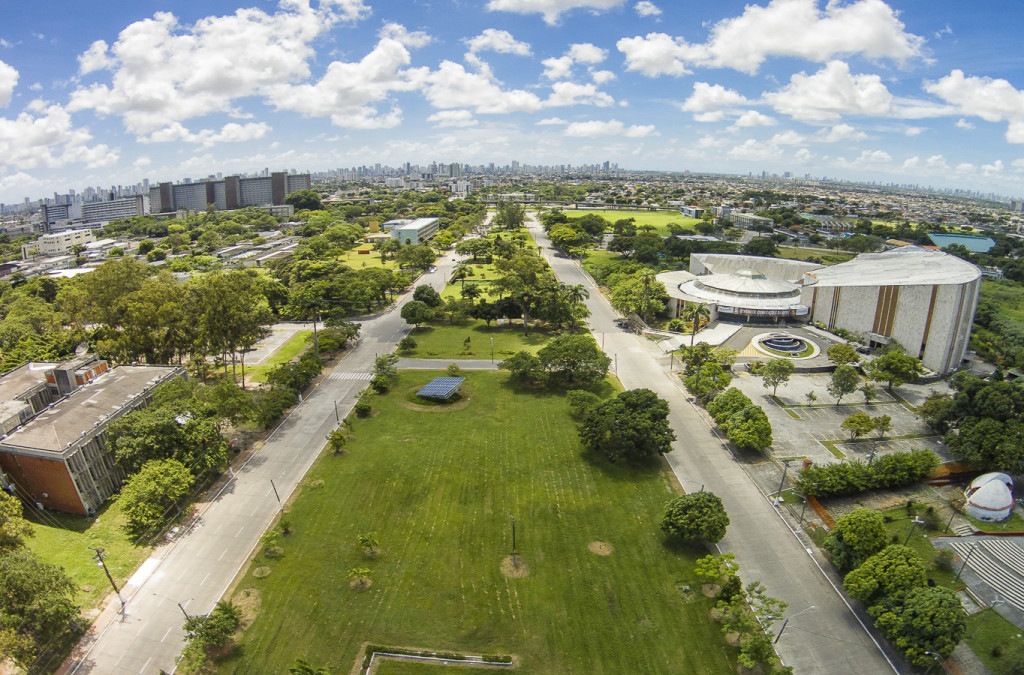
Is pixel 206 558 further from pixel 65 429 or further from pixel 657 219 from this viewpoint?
pixel 657 219

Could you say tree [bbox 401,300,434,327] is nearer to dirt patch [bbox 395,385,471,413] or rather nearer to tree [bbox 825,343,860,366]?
dirt patch [bbox 395,385,471,413]

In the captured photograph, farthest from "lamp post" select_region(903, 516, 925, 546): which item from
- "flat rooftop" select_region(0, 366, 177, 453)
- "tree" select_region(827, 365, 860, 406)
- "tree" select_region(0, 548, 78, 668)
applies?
"flat rooftop" select_region(0, 366, 177, 453)

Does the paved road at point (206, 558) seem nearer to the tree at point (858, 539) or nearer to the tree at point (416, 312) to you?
the tree at point (416, 312)

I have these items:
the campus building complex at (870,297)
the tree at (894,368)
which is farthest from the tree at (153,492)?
the campus building complex at (870,297)

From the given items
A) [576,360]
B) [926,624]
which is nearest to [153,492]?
[576,360]

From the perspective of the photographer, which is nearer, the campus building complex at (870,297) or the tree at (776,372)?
the tree at (776,372)
